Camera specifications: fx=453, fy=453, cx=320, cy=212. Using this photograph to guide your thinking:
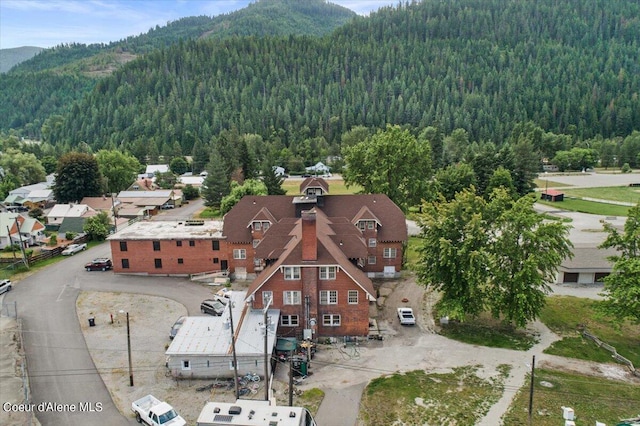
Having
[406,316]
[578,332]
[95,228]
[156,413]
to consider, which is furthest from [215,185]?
[578,332]

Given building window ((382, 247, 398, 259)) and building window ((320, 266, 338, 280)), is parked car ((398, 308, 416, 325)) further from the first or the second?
building window ((382, 247, 398, 259))

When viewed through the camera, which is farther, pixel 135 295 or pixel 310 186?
pixel 310 186

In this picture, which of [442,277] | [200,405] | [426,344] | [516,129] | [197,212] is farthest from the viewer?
[516,129]

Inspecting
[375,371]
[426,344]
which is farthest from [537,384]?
[375,371]

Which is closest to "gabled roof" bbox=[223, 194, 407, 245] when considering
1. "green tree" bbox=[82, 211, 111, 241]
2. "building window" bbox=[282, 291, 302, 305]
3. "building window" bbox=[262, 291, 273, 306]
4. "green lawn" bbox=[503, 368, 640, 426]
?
"building window" bbox=[262, 291, 273, 306]

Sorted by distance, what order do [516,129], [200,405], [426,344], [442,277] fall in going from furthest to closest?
[516,129] < [442,277] < [426,344] < [200,405]

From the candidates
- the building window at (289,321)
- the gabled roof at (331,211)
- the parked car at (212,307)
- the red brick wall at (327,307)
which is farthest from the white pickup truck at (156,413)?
the gabled roof at (331,211)

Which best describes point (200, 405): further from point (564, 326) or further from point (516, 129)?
point (516, 129)
